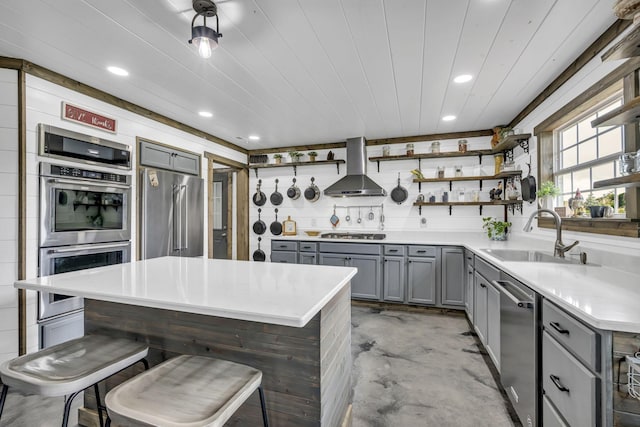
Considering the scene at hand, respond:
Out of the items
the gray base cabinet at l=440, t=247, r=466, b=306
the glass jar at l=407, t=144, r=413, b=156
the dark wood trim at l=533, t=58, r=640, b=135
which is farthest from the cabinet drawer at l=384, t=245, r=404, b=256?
the dark wood trim at l=533, t=58, r=640, b=135

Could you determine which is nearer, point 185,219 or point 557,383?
point 557,383

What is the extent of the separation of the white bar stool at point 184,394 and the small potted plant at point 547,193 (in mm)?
2928

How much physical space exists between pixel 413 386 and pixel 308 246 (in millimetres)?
2471

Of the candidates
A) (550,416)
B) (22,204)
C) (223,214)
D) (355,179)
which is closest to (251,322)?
(550,416)

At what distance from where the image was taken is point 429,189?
453cm

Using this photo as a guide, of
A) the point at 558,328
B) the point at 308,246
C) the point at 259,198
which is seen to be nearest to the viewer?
the point at 558,328

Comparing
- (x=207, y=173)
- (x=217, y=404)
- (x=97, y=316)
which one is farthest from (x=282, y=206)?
(x=217, y=404)

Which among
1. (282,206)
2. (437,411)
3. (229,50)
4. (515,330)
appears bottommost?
(437,411)

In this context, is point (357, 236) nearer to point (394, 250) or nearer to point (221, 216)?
point (394, 250)

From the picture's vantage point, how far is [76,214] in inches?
105

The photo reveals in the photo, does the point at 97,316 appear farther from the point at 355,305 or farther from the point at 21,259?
the point at 355,305

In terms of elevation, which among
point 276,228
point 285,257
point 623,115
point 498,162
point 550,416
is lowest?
point 550,416

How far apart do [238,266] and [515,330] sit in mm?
1768

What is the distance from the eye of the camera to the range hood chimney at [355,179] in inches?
176
